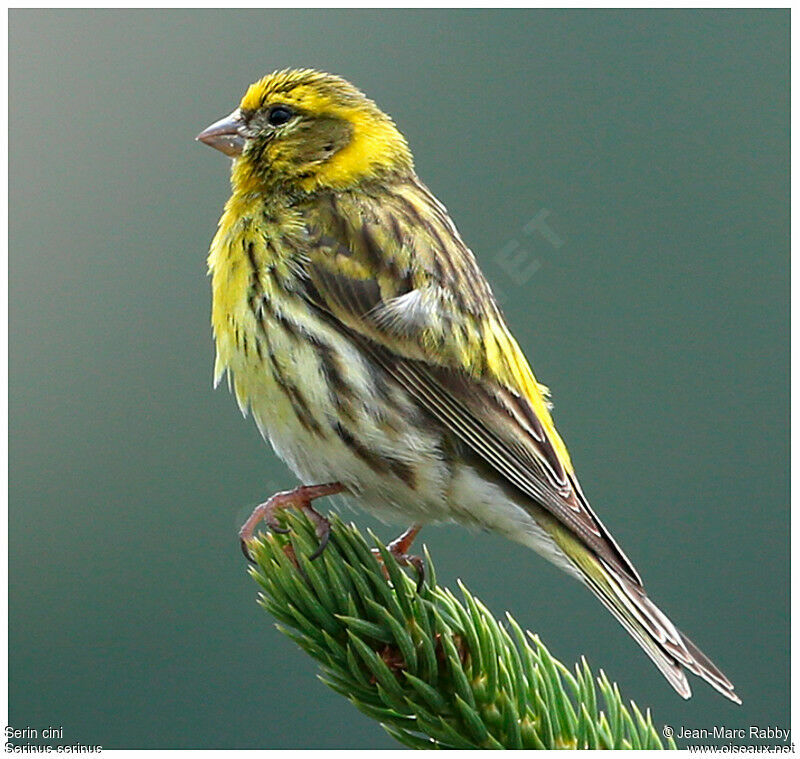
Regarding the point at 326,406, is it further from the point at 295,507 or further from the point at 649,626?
the point at 649,626

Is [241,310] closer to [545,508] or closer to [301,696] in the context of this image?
[545,508]

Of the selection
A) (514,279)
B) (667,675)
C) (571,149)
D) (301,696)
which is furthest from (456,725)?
(571,149)

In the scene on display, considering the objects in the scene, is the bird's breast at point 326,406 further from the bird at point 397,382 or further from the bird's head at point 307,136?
the bird's head at point 307,136

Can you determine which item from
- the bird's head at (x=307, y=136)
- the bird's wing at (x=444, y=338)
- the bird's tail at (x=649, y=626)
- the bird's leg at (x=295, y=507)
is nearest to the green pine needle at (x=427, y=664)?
the bird's leg at (x=295, y=507)

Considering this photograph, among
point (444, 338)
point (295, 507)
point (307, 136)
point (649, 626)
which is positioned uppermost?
point (307, 136)

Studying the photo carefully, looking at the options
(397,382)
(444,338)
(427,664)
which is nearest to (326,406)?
(397,382)

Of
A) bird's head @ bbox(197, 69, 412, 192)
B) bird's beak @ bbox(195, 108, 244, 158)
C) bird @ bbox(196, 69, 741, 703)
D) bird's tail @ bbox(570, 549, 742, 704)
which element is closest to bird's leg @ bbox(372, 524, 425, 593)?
bird @ bbox(196, 69, 741, 703)
